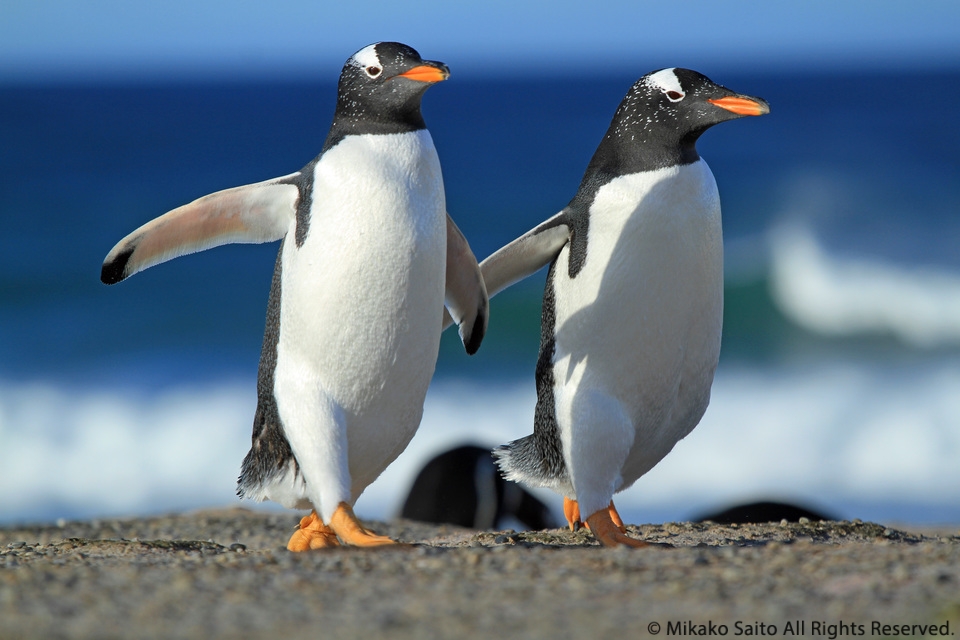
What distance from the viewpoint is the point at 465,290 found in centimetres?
493

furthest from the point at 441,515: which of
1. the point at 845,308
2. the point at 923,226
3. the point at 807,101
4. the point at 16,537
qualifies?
the point at 807,101

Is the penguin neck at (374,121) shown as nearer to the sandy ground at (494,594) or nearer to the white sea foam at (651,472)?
the sandy ground at (494,594)

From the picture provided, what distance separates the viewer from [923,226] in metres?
19.2

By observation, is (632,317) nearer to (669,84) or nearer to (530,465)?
(530,465)

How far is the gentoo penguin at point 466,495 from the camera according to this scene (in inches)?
306

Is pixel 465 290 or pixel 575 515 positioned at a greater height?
pixel 465 290

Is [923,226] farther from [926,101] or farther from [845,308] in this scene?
[926,101]

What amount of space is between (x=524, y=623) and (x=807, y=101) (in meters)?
39.3

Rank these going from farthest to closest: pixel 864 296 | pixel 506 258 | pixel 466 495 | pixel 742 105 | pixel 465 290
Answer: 1. pixel 864 296
2. pixel 466 495
3. pixel 506 258
4. pixel 465 290
5. pixel 742 105

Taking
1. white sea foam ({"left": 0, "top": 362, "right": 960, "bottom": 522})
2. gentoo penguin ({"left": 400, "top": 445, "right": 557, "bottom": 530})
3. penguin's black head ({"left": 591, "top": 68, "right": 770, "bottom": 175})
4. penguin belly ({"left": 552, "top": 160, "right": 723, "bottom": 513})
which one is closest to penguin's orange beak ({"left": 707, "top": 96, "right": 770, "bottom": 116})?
penguin's black head ({"left": 591, "top": 68, "right": 770, "bottom": 175})

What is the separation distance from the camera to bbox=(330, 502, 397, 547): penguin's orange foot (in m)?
3.86

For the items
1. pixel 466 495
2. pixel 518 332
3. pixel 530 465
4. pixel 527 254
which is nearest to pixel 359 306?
pixel 527 254

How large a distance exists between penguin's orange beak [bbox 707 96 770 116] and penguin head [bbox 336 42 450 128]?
46.8 inches

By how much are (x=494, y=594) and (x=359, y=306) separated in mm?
1608
